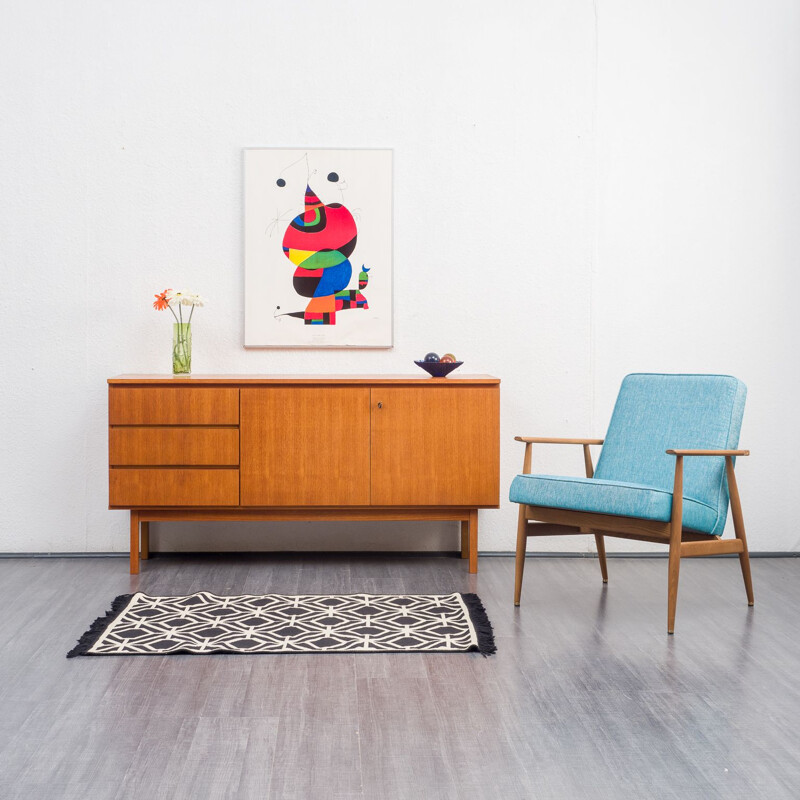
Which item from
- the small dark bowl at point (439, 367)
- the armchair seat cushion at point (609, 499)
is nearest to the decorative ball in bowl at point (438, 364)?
the small dark bowl at point (439, 367)

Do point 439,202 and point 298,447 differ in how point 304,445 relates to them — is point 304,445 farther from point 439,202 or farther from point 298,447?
point 439,202

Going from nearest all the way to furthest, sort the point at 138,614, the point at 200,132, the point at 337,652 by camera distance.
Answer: the point at 337,652 → the point at 138,614 → the point at 200,132

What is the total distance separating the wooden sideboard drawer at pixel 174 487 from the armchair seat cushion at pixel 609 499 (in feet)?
4.33

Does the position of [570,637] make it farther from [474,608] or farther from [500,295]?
[500,295]

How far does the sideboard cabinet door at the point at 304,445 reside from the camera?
12.9 feet

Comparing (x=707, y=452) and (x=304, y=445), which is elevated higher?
(x=707, y=452)

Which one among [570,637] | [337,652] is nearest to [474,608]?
[570,637]

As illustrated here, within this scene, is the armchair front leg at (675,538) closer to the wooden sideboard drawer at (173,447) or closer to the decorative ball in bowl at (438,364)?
the decorative ball in bowl at (438,364)

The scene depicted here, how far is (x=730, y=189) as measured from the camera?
14.7ft

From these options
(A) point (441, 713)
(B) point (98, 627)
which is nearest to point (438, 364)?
(B) point (98, 627)

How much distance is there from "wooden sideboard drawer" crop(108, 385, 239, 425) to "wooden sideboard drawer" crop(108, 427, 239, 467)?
4 centimetres

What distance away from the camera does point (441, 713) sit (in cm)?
235

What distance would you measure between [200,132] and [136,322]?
3.26 ft

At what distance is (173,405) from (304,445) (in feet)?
2.00
